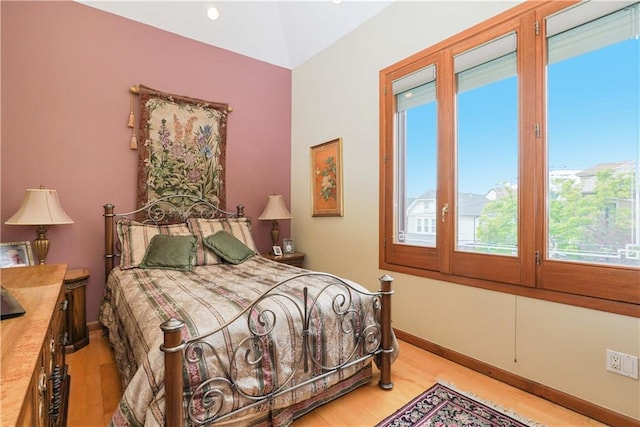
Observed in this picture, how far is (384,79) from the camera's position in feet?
9.61

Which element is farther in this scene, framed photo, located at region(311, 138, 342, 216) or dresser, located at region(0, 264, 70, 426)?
framed photo, located at region(311, 138, 342, 216)

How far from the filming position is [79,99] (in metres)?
2.85

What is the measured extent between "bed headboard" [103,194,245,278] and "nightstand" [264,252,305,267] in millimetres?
610

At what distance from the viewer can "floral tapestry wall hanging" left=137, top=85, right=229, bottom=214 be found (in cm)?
314

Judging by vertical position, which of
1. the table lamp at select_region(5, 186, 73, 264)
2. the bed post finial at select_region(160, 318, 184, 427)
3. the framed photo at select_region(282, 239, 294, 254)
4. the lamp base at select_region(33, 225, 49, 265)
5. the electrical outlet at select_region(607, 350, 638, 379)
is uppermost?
the table lamp at select_region(5, 186, 73, 264)

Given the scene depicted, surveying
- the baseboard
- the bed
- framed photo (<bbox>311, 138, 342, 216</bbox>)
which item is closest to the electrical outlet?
the baseboard

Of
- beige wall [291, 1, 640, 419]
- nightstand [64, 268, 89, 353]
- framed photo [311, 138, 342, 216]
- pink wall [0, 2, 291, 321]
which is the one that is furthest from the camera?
framed photo [311, 138, 342, 216]

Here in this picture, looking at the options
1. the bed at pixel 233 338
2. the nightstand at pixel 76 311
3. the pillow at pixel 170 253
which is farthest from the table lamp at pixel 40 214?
the pillow at pixel 170 253

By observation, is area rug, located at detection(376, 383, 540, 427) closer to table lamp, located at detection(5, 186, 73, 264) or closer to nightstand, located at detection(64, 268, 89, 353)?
nightstand, located at detection(64, 268, 89, 353)

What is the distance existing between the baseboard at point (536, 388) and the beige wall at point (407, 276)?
0.03 metres

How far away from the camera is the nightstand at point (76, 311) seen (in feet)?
8.12

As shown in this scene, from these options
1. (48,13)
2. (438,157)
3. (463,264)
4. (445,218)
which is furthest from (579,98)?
(48,13)

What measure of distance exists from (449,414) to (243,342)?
1238 millimetres

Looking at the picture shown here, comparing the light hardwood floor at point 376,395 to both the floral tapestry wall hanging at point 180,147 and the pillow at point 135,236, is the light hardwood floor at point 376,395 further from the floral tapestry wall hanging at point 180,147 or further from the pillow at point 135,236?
the floral tapestry wall hanging at point 180,147
